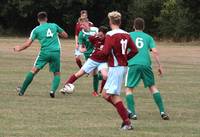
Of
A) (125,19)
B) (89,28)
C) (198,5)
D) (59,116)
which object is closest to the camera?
(59,116)

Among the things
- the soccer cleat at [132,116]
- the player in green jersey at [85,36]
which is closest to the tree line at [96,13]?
the player in green jersey at [85,36]

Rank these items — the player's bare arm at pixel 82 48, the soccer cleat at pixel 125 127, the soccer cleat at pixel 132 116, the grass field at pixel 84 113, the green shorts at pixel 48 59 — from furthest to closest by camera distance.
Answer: the player's bare arm at pixel 82 48
the green shorts at pixel 48 59
the soccer cleat at pixel 132 116
the soccer cleat at pixel 125 127
the grass field at pixel 84 113

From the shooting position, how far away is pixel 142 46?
1202 centimetres

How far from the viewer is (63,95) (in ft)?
52.4

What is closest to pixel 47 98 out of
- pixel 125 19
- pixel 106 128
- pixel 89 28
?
pixel 89 28

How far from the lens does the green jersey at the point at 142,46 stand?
12000mm

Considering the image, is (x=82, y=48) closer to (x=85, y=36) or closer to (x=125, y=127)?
(x=85, y=36)

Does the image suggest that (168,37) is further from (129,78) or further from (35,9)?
(129,78)

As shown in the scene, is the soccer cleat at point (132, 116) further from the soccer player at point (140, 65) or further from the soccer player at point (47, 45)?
the soccer player at point (47, 45)

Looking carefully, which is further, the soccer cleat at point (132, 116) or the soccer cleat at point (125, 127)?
the soccer cleat at point (132, 116)

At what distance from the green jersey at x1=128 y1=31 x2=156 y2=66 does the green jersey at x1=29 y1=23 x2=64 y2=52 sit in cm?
392

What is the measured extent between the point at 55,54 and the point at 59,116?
3.96 meters

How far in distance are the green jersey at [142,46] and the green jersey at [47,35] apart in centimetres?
392

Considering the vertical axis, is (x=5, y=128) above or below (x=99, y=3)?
above
